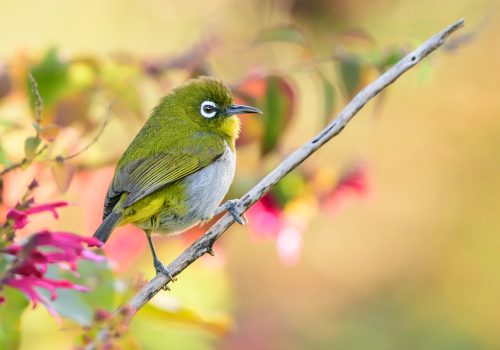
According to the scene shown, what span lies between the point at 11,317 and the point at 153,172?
3.79 ft

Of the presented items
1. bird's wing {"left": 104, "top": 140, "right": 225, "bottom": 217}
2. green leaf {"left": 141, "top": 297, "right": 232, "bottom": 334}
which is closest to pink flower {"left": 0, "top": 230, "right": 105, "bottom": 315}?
green leaf {"left": 141, "top": 297, "right": 232, "bottom": 334}

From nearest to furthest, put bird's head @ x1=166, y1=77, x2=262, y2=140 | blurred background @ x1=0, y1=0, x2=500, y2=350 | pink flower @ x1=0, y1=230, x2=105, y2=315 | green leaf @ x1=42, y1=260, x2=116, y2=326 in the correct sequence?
pink flower @ x1=0, y1=230, x2=105, y2=315 < green leaf @ x1=42, y1=260, x2=116, y2=326 < bird's head @ x1=166, y1=77, x2=262, y2=140 < blurred background @ x1=0, y1=0, x2=500, y2=350

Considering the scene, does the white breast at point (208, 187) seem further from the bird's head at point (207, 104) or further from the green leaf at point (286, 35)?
the green leaf at point (286, 35)

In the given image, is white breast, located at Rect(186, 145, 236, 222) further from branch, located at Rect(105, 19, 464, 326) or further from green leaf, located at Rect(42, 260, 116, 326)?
branch, located at Rect(105, 19, 464, 326)

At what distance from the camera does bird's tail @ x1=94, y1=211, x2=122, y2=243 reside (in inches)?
114

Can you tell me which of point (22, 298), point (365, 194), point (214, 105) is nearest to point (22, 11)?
point (214, 105)

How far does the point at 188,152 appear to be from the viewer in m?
3.69

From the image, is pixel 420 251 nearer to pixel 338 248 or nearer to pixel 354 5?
pixel 338 248

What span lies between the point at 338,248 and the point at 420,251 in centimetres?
65

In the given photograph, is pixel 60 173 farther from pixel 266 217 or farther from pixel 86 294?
pixel 266 217

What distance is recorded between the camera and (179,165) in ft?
11.7

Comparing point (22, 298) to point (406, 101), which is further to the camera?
point (406, 101)

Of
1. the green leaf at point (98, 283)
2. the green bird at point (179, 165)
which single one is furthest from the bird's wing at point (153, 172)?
the green leaf at point (98, 283)

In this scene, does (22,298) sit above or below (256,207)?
below
